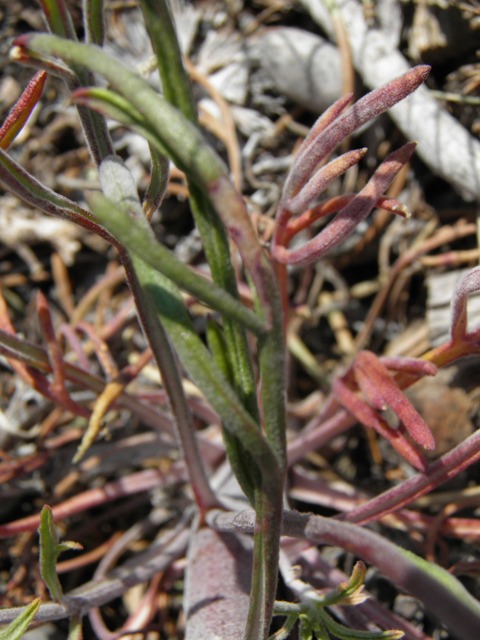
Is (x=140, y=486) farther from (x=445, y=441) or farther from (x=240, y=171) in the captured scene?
(x=240, y=171)

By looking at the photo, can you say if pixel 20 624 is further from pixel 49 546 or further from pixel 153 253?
pixel 153 253

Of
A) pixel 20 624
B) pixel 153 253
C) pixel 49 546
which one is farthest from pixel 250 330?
pixel 20 624

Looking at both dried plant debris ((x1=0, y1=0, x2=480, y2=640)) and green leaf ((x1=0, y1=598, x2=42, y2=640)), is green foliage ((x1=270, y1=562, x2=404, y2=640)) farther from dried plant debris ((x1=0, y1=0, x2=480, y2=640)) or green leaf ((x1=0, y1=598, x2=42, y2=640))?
green leaf ((x1=0, y1=598, x2=42, y2=640))

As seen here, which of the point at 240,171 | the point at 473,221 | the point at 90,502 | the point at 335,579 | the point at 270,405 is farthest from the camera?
the point at 240,171

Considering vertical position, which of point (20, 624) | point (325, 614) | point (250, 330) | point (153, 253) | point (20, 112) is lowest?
point (325, 614)

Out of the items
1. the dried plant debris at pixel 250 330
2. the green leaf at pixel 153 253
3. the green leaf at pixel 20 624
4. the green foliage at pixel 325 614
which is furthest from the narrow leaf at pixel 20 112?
the green foliage at pixel 325 614

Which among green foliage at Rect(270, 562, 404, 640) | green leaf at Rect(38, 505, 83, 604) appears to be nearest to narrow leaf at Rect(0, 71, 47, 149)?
green leaf at Rect(38, 505, 83, 604)

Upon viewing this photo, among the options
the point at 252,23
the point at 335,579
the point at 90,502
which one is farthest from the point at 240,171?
the point at 335,579

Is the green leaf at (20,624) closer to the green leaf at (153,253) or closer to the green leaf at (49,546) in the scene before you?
the green leaf at (49,546)
